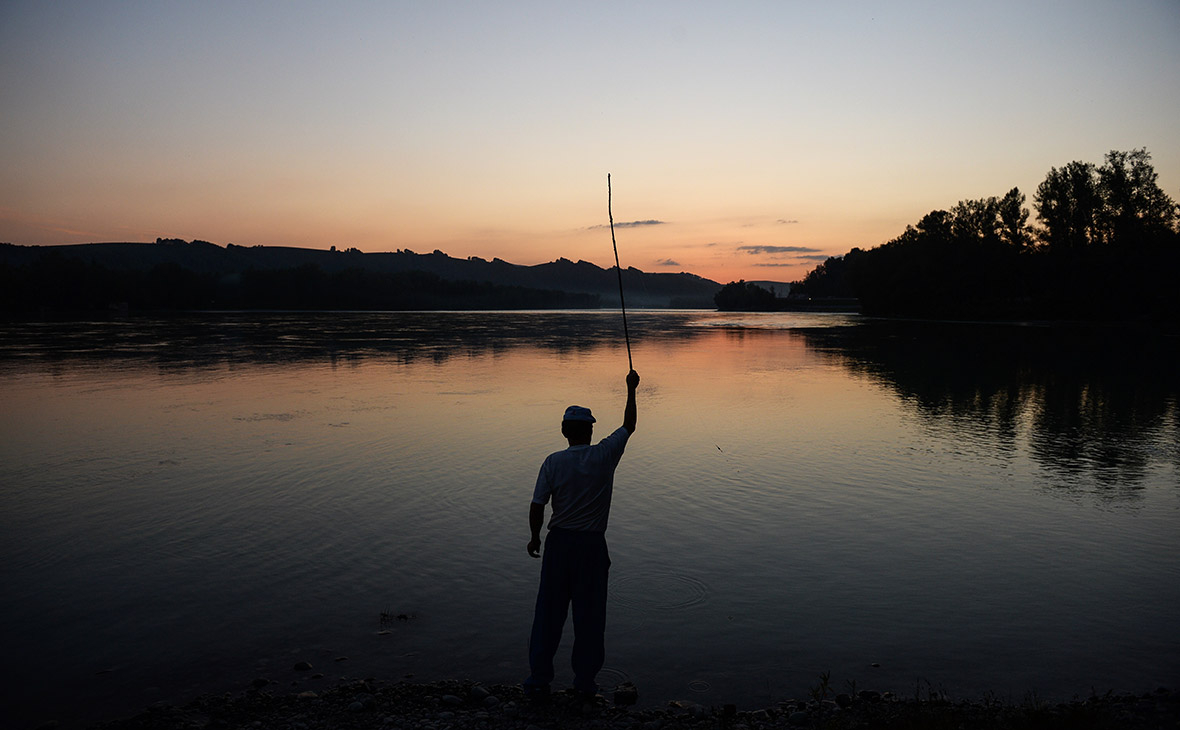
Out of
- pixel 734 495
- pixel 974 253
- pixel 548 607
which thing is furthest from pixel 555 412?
pixel 974 253

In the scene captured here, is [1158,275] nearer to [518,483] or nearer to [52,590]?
[518,483]

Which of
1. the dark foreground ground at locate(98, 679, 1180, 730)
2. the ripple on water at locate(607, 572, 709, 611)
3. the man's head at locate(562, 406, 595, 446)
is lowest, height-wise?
the ripple on water at locate(607, 572, 709, 611)

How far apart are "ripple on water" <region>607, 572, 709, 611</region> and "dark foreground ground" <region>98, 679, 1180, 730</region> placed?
6.38ft

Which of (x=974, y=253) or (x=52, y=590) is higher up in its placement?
(x=974, y=253)

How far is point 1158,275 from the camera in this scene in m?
82.6

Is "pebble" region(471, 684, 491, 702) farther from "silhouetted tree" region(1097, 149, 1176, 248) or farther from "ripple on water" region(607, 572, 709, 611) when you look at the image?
"silhouetted tree" region(1097, 149, 1176, 248)

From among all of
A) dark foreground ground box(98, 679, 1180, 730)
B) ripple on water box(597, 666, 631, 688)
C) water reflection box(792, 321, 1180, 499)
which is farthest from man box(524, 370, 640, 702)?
water reflection box(792, 321, 1180, 499)

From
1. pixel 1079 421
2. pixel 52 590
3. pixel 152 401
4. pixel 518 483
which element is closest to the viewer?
pixel 52 590

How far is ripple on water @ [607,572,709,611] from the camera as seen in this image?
779 centimetres

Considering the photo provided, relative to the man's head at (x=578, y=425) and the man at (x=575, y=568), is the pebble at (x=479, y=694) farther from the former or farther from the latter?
the man's head at (x=578, y=425)

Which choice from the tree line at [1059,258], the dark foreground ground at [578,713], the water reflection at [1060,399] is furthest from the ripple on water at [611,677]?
the tree line at [1059,258]

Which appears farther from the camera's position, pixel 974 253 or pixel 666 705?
pixel 974 253

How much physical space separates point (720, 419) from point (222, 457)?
12.3 meters

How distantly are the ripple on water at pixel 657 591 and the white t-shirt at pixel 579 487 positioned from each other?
7.75 feet
